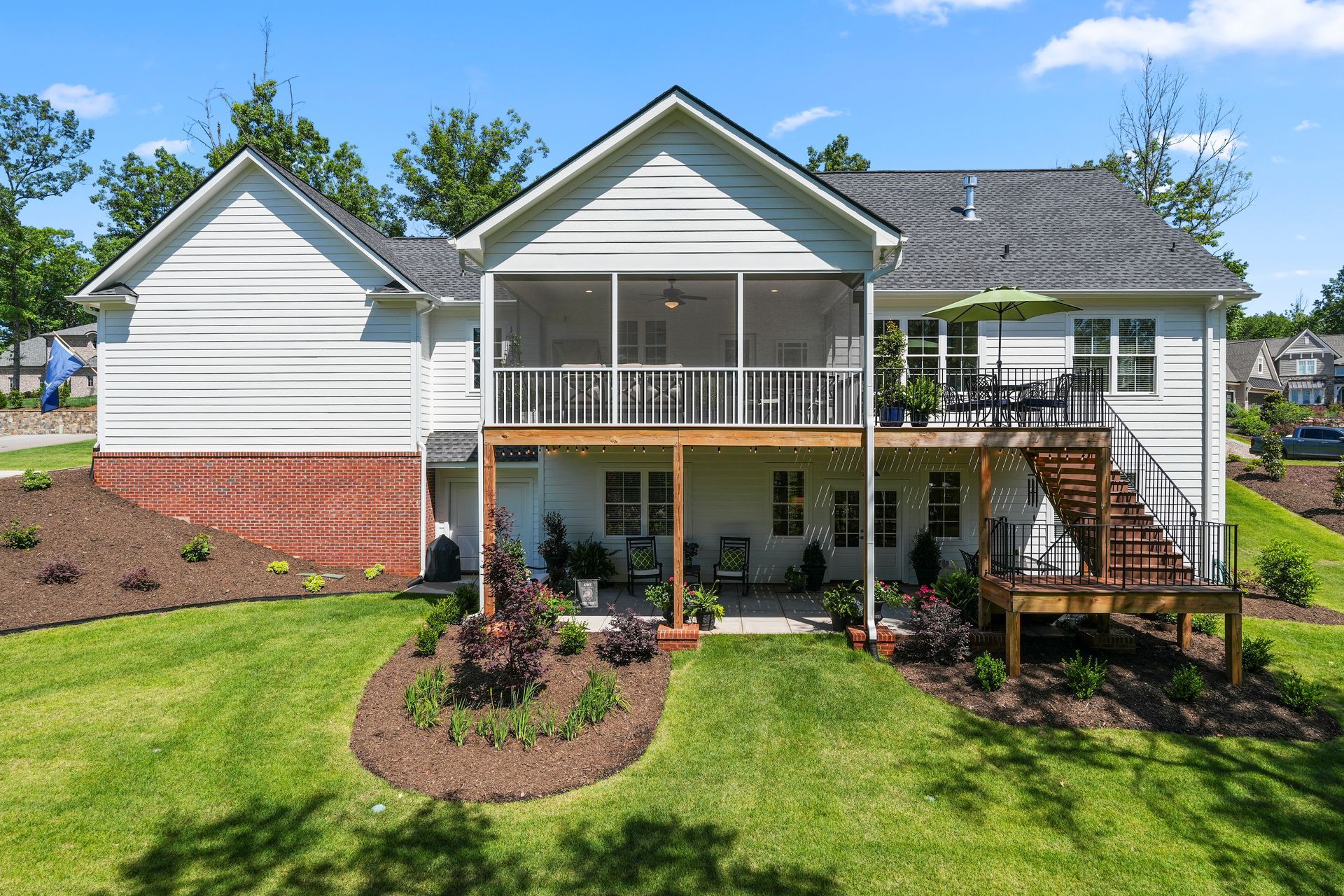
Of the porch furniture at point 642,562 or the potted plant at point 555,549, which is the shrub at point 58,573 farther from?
the porch furniture at point 642,562

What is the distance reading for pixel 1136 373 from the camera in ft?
44.9

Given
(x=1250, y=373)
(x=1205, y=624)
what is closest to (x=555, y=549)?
(x=1205, y=624)

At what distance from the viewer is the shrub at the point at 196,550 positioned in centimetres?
1308

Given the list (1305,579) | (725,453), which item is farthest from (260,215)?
(1305,579)

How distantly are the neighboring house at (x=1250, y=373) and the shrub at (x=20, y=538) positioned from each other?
63.9 meters

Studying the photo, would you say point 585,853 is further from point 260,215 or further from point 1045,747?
point 260,215

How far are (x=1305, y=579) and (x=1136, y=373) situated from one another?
4846 mm

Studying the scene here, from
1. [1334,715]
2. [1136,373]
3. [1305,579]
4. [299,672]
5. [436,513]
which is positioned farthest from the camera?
[436,513]

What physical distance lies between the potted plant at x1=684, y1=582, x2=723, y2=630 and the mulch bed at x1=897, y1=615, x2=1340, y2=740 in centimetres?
292

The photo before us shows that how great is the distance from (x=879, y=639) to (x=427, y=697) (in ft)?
20.8

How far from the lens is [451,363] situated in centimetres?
1549

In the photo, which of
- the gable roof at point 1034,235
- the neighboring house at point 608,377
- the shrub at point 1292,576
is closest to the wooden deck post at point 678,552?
the neighboring house at point 608,377

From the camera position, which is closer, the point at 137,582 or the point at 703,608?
the point at 703,608

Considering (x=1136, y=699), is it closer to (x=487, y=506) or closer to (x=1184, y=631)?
(x=1184, y=631)
